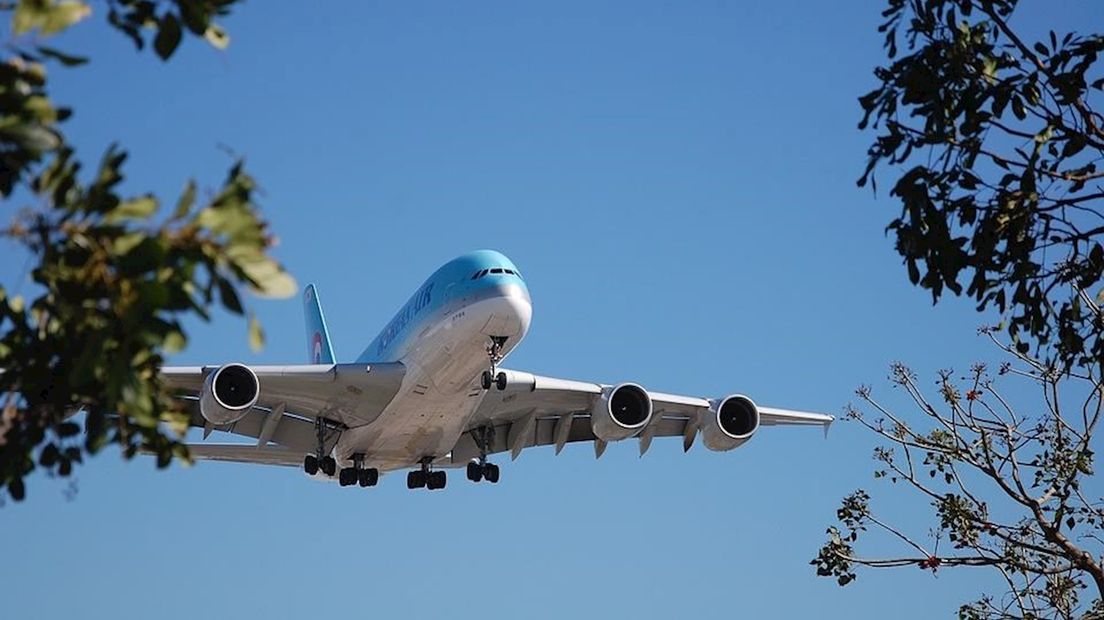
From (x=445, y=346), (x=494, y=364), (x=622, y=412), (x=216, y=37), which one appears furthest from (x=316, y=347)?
(x=216, y=37)

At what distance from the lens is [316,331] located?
5175cm

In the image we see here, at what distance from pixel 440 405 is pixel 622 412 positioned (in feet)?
15.4

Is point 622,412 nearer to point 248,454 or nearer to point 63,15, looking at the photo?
point 248,454

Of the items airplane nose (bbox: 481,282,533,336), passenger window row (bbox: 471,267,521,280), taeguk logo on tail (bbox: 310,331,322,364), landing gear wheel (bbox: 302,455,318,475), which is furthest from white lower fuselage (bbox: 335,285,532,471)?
taeguk logo on tail (bbox: 310,331,322,364)

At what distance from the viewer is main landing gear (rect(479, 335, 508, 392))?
91.5ft

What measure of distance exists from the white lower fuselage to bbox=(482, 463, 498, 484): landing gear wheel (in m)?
1.24

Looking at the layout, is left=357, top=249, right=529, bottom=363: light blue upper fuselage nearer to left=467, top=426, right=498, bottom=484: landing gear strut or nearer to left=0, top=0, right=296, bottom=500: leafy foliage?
left=467, top=426, right=498, bottom=484: landing gear strut

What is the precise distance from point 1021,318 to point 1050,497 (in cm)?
488

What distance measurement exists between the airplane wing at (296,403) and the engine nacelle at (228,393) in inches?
13.4

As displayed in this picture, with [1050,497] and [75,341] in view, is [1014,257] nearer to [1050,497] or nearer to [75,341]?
[1050,497]

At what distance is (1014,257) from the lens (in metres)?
9.84

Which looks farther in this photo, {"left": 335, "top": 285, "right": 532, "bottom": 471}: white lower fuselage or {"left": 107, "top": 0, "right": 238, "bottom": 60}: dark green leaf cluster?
{"left": 335, "top": 285, "right": 532, "bottom": 471}: white lower fuselage

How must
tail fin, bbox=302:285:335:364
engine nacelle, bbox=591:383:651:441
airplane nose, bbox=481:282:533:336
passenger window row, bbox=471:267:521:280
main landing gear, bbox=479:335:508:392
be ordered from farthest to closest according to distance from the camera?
tail fin, bbox=302:285:335:364 < engine nacelle, bbox=591:383:651:441 < passenger window row, bbox=471:267:521:280 < main landing gear, bbox=479:335:508:392 < airplane nose, bbox=481:282:533:336

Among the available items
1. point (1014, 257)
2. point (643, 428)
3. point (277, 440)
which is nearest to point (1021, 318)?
point (1014, 257)
